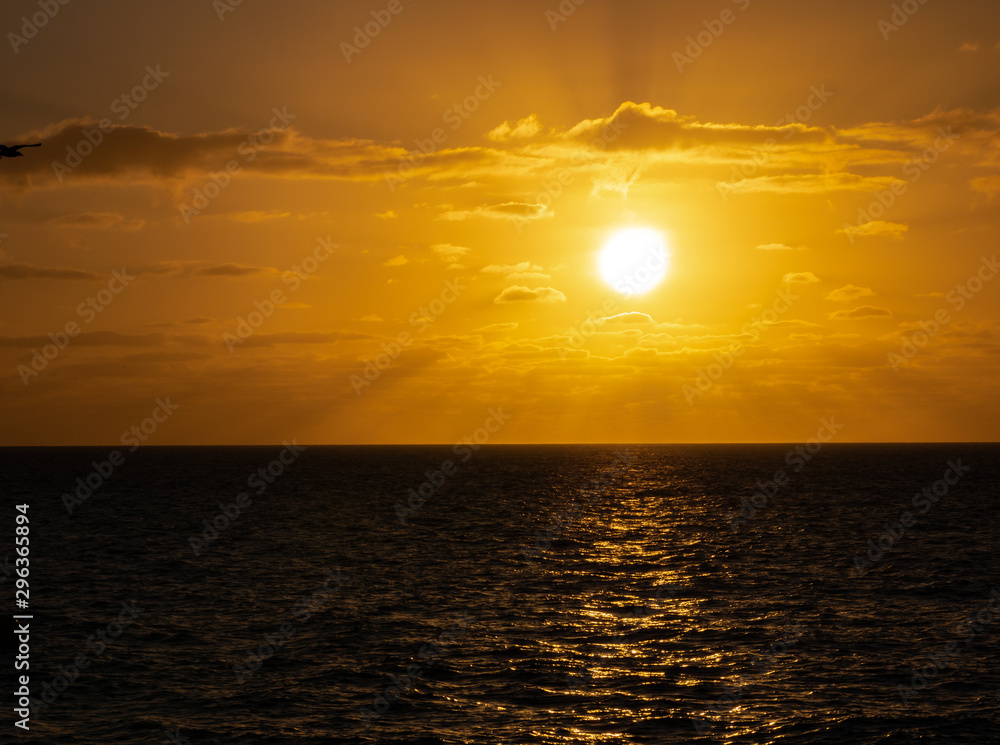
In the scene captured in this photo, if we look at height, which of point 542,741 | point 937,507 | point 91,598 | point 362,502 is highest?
point 362,502

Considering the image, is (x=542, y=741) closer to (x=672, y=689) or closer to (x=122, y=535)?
(x=672, y=689)

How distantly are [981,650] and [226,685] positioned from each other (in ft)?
98.5

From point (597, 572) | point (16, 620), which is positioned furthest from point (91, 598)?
point (597, 572)

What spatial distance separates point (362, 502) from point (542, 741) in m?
86.9

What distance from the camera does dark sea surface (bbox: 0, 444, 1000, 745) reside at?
28.6m

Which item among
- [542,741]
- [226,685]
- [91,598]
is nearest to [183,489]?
[91,598]

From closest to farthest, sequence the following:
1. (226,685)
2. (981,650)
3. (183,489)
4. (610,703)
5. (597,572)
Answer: (610,703) → (226,685) → (981,650) → (597,572) → (183,489)

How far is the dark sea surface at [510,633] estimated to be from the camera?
93.9 feet

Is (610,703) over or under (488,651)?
under

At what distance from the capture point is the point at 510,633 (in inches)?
1554

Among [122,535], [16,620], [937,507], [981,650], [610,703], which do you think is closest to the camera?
[610,703]

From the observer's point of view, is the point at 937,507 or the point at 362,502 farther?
the point at 362,502

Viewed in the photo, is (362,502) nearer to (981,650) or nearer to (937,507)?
(937,507)

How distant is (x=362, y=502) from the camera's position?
111500mm
